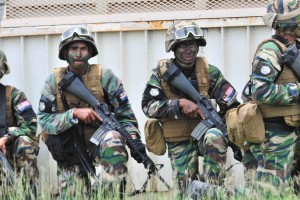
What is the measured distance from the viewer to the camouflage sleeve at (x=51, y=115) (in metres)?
8.24

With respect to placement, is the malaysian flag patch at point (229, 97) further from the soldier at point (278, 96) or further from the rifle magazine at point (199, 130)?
the soldier at point (278, 96)

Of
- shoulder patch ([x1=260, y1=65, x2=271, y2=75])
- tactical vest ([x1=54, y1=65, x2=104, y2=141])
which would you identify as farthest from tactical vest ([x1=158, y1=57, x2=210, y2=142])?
shoulder patch ([x1=260, y1=65, x2=271, y2=75])

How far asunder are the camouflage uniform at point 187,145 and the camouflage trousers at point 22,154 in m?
1.04

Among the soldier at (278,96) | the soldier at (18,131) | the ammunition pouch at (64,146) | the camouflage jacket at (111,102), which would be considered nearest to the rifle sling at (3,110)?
the soldier at (18,131)

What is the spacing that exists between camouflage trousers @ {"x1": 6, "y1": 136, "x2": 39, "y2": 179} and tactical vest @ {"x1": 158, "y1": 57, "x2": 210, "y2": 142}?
3.79 ft

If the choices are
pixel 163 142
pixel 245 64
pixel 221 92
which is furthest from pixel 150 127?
pixel 245 64

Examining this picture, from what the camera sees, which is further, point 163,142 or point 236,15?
point 236,15

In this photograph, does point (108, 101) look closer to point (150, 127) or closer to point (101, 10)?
point (150, 127)

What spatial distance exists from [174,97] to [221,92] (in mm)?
407

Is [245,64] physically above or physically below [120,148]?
above

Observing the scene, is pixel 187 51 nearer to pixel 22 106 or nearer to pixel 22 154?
pixel 22 106

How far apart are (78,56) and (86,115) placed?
56 centimetres

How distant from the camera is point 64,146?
27.3ft

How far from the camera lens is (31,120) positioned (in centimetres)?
860
